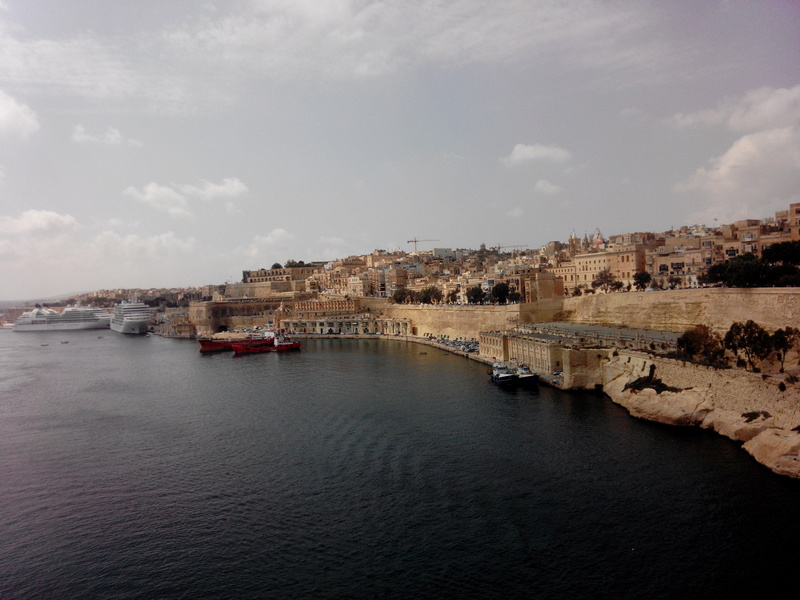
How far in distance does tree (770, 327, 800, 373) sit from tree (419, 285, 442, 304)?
32.8 m

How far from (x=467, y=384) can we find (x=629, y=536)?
40.4 feet

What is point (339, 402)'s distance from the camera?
1898 cm

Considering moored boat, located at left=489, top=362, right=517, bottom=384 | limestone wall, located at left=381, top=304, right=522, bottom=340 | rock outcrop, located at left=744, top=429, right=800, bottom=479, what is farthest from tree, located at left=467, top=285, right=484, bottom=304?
rock outcrop, located at left=744, top=429, right=800, bottom=479

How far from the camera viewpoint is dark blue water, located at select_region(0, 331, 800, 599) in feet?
26.1

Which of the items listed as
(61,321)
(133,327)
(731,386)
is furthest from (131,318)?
(731,386)

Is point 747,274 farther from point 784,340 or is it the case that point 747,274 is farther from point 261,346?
point 261,346

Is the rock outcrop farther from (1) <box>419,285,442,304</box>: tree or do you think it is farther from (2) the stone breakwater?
(1) <box>419,285,442,304</box>: tree

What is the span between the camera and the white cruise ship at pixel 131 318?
57.5m

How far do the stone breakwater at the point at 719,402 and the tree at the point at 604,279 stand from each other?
18593mm

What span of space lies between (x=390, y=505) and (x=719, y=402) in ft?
26.4

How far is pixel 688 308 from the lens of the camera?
69.6 feet

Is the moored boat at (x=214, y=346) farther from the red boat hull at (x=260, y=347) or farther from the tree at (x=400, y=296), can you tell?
the tree at (x=400, y=296)

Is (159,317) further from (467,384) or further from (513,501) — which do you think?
(513,501)

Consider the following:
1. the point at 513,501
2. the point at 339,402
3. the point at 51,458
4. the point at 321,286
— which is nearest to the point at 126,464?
the point at 51,458
